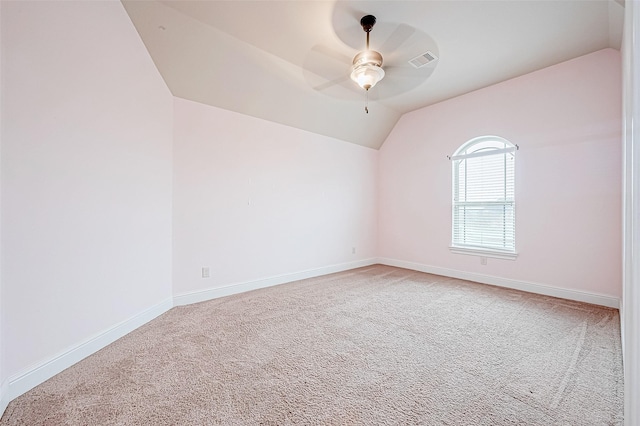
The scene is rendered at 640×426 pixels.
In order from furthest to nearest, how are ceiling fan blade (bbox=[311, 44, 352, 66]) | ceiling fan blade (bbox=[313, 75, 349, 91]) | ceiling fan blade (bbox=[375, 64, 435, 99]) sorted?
1. ceiling fan blade (bbox=[313, 75, 349, 91])
2. ceiling fan blade (bbox=[375, 64, 435, 99])
3. ceiling fan blade (bbox=[311, 44, 352, 66])

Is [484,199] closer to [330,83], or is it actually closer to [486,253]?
[486,253]

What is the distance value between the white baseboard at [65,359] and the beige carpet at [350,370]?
0.05 metres

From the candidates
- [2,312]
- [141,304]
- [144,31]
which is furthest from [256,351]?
[144,31]

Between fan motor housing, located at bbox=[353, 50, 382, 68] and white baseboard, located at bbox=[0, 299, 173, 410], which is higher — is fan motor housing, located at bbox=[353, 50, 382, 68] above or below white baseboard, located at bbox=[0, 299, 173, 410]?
above

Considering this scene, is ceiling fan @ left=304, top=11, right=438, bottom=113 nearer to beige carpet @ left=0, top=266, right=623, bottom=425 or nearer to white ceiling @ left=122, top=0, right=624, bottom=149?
white ceiling @ left=122, top=0, right=624, bottom=149

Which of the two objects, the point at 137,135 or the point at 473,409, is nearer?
the point at 473,409

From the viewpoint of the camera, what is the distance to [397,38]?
2.72 m

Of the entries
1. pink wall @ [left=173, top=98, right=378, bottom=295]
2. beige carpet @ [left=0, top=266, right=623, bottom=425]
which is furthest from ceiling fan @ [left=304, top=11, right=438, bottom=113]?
beige carpet @ [left=0, top=266, right=623, bottom=425]

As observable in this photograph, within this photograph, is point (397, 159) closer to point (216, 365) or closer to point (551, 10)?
point (551, 10)

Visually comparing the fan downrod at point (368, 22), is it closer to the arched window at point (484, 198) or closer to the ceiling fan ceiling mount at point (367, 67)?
the ceiling fan ceiling mount at point (367, 67)

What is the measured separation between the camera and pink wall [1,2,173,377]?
5.10 feet

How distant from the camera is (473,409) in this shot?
1451mm

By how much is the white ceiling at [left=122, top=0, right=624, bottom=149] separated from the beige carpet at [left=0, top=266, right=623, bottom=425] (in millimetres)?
2742

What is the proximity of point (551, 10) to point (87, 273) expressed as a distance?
4613 millimetres
